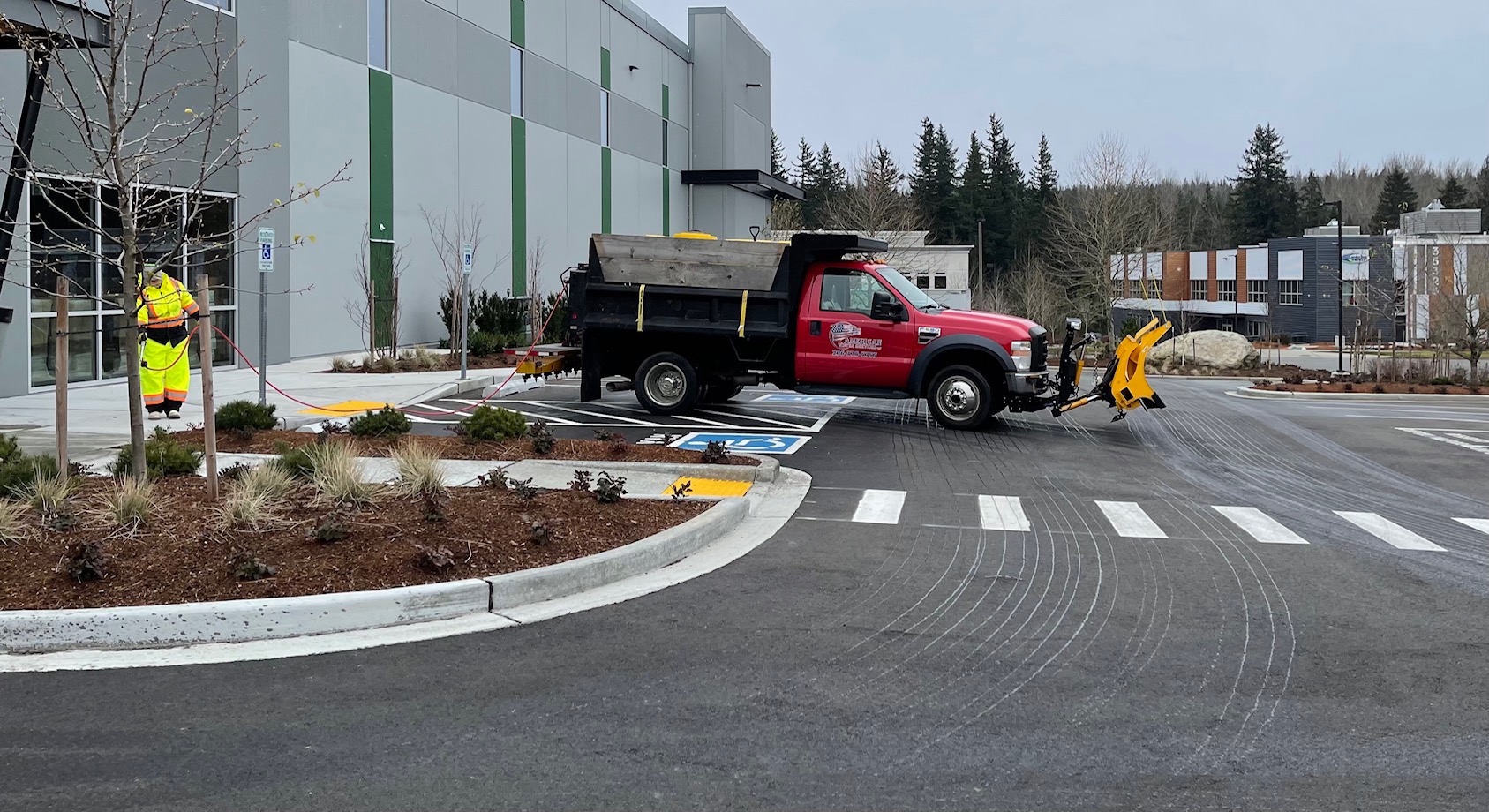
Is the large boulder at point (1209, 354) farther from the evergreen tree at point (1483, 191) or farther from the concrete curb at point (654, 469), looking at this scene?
the evergreen tree at point (1483, 191)

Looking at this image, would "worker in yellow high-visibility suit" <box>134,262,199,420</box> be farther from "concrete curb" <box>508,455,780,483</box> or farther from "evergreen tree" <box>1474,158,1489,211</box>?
"evergreen tree" <box>1474,158,1489,211</box>

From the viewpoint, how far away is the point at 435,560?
299 inches

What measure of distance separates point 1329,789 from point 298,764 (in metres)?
3.85

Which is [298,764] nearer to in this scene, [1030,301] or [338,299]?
Answer: [338,299]

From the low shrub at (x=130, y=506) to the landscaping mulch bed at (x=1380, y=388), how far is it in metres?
24.2

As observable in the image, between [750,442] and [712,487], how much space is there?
4.41 meters

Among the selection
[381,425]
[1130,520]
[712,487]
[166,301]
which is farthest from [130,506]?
[166,301]

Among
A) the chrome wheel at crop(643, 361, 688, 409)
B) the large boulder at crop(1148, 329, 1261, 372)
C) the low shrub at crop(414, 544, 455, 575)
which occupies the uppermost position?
the large boulder at crop(1148, 329, 1261, 372)

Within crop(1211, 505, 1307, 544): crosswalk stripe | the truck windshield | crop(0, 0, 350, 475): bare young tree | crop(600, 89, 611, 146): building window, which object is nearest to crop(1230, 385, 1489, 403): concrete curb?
the truck windshield

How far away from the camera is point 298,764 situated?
5020mm

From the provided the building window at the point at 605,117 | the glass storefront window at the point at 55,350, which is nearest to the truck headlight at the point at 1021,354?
the glass storefront window at the point at 55,350

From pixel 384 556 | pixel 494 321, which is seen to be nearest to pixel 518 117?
pixel 494 321

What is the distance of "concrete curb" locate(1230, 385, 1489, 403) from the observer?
2619 centimetres

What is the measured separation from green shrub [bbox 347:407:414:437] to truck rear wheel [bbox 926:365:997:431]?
6837mm
